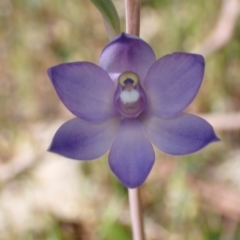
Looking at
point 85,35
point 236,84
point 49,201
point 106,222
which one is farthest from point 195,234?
point 85,35

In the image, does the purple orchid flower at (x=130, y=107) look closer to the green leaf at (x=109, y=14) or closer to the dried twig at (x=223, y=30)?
the green leaf at (x=109, y=14)

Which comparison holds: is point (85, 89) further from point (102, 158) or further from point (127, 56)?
point (102, 158)

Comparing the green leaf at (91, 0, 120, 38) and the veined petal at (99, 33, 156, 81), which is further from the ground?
the green leaf at (91, 0, 120, 38)

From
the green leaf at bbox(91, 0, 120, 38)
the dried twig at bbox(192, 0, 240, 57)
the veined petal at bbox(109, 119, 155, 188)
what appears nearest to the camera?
the veined petal at bbox(109, 119, 155, 188)

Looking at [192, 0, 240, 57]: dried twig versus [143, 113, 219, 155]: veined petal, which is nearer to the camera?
[143, 113, 219, 155]: veined petal

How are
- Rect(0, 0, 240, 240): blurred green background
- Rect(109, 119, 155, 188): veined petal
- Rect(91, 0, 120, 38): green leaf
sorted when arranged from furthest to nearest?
Rect(0, 0, 240, 240): blurred green background → Rect(91, 0, 120, 38): green leaf → Rect(109, 119, 155, 188): veined petal

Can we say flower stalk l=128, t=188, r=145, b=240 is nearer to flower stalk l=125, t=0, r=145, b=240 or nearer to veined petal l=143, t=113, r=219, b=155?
flower stalk l=125, t=0, r=145, b=240

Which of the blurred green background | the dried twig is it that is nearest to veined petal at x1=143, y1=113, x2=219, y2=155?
the blurred green background
